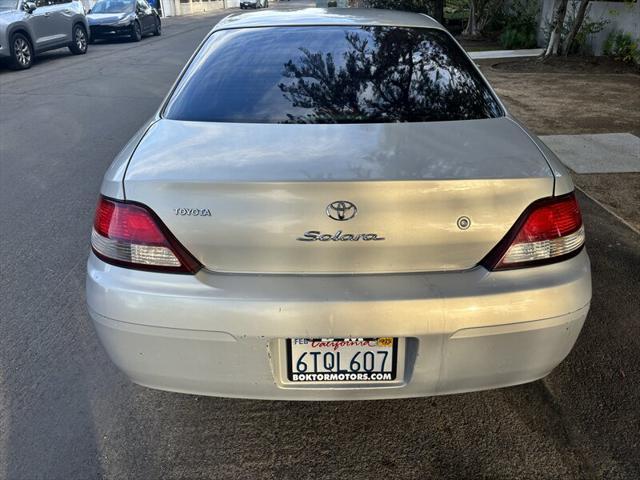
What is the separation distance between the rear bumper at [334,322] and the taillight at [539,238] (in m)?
0.04

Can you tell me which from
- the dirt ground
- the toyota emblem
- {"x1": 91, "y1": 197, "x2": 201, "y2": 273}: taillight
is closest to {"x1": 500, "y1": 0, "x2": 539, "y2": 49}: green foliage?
the dirt ground

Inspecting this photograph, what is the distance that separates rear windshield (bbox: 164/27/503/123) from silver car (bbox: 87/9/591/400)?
37 cm

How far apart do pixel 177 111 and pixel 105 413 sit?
4.60 feet

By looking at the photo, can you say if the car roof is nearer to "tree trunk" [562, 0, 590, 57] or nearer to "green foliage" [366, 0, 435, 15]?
"tree trunk" [562, 0, 590, 57]

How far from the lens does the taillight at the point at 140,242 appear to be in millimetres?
2047

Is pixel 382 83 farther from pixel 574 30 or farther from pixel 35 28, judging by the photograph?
pixel 35 28

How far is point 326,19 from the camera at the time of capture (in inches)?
129

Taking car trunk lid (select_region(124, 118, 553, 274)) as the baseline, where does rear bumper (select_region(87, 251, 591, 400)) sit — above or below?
below

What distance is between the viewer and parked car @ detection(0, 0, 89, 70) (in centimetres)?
1259

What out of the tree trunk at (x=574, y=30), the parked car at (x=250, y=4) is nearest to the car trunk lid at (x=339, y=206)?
the tree trunk at (x=574, y=30)

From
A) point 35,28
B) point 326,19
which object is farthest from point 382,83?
point 35,28

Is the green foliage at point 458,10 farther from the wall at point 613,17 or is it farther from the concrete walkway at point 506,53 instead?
the wall at point 613,17

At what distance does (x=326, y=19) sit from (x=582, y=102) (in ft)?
23.4

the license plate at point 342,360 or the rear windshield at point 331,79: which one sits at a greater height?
the rear windshield at point 331,79
